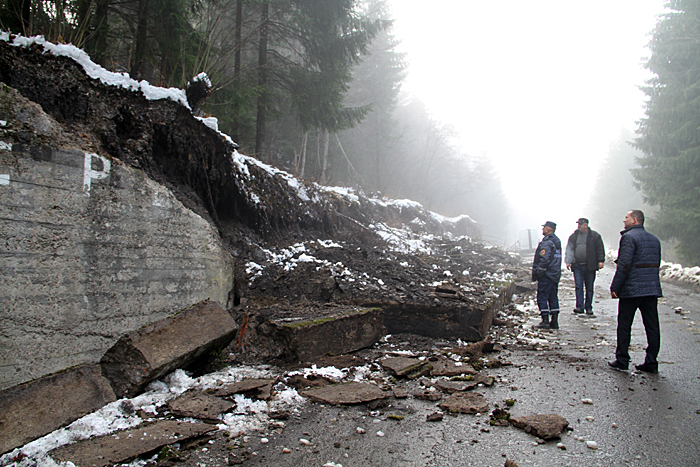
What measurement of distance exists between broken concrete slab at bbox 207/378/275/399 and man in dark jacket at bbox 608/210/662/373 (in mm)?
3724

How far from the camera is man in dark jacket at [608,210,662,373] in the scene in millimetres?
4004

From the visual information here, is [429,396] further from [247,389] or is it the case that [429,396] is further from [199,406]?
Answer: [199,406]

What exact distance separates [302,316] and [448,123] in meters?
30.5

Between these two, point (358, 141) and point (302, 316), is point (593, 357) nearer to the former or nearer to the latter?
point (302, 316)

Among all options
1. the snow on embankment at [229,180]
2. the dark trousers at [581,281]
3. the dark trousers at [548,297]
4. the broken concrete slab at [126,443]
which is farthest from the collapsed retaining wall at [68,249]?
the dark trousers at [581,281]

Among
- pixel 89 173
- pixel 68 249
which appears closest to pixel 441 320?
pixel 68 249

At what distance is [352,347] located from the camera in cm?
474

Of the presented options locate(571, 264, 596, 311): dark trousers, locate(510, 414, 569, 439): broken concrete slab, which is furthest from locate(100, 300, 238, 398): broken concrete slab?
locate(571, 264, 596, 311): dark trousers

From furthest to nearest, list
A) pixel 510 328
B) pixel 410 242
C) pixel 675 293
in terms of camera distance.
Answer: pixel 410 242, pixel 675 293, pixel 510 328

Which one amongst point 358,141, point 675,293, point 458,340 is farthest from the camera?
point 358,141

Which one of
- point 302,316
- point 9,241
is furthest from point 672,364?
point 9,241

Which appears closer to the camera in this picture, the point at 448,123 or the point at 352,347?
the point at 352,347

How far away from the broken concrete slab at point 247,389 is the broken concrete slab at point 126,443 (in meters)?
0.58

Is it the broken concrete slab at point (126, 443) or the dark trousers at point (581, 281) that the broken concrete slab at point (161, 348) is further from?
the dark trousers at point (581, 281)
